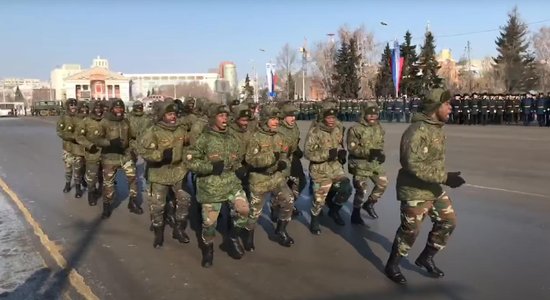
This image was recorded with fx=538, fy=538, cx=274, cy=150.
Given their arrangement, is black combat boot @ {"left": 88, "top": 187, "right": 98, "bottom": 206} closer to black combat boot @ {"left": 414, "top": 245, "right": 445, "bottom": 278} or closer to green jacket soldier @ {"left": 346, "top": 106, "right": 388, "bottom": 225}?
green jacket soldier @ {"left": 346, "top": 106, "right": 388, "bottom": 225}

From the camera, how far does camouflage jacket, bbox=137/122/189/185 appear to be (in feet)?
21.8

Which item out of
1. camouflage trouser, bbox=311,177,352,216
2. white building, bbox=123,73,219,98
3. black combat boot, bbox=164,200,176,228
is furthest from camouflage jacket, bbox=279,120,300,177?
white building, bbox=123,73,219,98

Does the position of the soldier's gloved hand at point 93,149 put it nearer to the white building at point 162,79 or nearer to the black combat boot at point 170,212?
the black combat boot at point 170,212

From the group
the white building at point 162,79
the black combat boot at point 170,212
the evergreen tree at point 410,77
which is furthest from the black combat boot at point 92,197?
the white building at point 162,79

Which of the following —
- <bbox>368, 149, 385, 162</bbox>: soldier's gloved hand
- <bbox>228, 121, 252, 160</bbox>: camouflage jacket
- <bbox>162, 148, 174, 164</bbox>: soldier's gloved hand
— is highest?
<bbox>228, 121, 252, 160</bbox>: camouflage jacket

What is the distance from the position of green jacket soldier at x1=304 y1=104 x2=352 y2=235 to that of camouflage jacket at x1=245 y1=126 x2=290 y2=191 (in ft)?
2.96

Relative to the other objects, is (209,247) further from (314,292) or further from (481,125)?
(481,125)

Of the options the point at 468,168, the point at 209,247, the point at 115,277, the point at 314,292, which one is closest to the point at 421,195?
the point at 314,292

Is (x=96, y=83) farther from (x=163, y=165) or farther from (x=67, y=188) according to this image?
(x=163, y=165)

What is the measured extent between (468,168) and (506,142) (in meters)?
6.86

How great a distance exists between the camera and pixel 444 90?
5.16m

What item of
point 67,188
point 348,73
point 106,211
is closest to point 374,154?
point 106,211

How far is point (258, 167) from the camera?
6414mm

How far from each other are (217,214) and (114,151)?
3.58m
